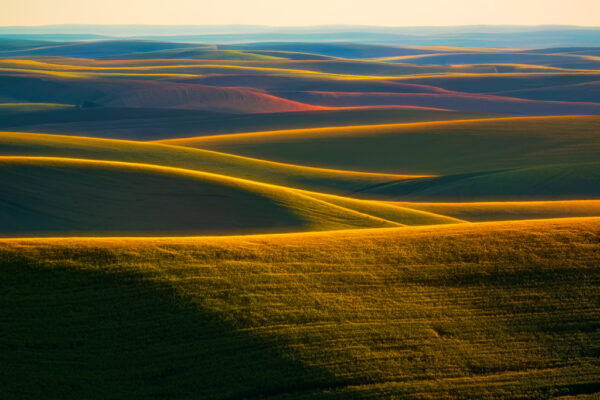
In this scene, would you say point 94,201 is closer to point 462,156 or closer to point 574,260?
point 574,260

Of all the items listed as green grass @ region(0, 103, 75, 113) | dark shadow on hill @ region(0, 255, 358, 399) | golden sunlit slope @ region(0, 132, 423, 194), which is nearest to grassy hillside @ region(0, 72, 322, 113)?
green grass @ region(0, 103, 75, 113)

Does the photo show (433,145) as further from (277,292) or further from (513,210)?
(277,292)

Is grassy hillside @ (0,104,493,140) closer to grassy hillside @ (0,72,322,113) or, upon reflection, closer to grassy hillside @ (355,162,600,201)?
grassy hillside @ (0,72,322,113)

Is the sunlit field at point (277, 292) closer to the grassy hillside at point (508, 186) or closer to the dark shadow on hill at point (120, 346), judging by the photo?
the dark shadow on hill at point (120, 346)

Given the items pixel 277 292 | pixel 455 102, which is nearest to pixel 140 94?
pixel 455 102

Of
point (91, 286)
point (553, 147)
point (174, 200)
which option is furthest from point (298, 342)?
point (553, 147)
